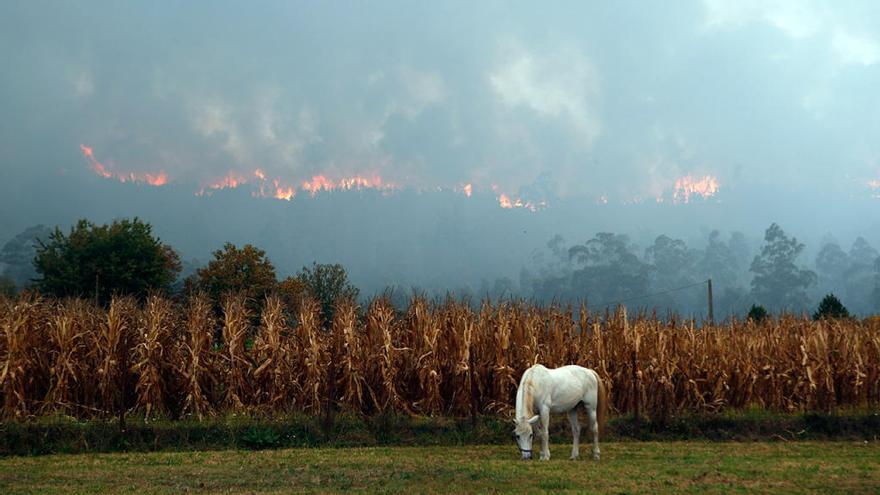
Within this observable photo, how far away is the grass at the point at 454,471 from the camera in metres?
13.0

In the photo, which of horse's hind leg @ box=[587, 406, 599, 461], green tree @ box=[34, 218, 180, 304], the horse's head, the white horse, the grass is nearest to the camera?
the grass

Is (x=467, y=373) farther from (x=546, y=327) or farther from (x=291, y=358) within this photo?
(x=291, y=358)

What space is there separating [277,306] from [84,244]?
44.9 metres

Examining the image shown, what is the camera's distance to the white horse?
51.3ft

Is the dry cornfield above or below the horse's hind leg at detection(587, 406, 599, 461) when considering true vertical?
above

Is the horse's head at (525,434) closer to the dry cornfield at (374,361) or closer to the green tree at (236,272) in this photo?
the dry cornfield at (374,361)

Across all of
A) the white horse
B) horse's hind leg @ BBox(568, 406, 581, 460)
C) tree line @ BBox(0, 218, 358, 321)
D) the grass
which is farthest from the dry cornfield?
tree line @ BBox(0, 218, 358, 321)

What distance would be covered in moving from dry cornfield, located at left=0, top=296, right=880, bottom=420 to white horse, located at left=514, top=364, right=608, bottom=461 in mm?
4131

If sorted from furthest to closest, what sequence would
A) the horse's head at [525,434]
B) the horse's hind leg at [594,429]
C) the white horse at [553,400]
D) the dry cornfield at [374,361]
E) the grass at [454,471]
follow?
1. the dry cornfield at [374,361]
2. the horse's hind leg at [594,429]
3. the white horse at [553,400]
4. the horse's head at [525,434]
5. the grass at [454,471]

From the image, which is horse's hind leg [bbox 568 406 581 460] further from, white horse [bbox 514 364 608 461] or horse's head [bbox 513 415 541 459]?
horse's head [bbox 513 415 541 459]

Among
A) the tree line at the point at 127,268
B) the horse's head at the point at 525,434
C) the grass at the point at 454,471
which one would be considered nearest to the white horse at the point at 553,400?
the horse's head at the point at 525,434

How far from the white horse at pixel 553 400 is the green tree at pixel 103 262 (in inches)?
1905

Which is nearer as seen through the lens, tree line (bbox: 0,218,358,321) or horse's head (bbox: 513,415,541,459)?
horse's head (bbox: 513,415,541,459)

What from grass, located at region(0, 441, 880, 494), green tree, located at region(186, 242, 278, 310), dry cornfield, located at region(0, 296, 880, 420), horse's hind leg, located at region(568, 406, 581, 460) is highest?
green tree, located at region(186, 242, 278, 310)
